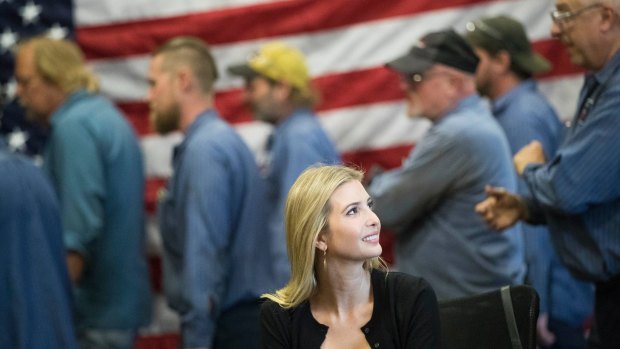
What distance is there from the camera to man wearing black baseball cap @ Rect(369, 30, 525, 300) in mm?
4621

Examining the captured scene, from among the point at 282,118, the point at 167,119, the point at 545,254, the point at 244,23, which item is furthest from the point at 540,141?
the point at 244,23

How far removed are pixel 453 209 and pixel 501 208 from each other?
0.39m

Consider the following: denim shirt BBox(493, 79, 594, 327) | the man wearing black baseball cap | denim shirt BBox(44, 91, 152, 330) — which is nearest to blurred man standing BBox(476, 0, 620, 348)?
the man wearing black baseball cap

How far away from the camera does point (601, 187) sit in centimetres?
393

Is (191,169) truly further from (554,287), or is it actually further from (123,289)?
(554,287)

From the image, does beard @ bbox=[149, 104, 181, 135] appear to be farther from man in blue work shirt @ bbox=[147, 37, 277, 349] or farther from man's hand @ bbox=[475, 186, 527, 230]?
man's hand @ bbox=[475, 186, 527, 230]

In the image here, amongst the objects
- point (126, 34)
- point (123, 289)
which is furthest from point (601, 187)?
point (126, 34)

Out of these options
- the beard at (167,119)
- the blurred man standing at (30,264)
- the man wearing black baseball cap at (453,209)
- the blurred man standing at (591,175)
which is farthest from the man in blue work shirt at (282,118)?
the blurred man standing at (591,175)

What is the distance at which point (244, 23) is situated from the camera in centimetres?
655

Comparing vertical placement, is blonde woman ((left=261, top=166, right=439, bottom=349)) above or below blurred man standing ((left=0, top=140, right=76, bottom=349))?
above

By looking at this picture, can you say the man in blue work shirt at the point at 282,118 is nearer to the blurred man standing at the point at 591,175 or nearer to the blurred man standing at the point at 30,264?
the blurred man standing at the point at 30,264

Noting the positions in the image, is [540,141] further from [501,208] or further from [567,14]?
[567,14]

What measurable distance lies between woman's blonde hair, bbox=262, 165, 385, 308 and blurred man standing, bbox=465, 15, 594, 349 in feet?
7.02

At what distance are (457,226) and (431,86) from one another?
0.60 meters
